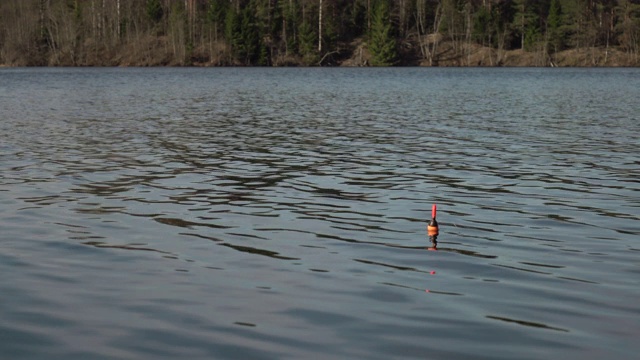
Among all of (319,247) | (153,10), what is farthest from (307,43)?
(319,247)

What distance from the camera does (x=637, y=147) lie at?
2511 cm

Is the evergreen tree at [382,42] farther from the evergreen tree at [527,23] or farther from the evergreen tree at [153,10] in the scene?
the evergreen tree at [153,10]

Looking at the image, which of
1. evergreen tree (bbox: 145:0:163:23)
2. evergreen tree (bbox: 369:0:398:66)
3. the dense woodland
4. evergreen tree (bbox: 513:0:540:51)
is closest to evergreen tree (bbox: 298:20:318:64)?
the dense woodland

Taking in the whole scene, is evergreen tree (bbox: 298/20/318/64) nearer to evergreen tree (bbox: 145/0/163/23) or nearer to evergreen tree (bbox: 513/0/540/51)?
evergreen tree (bbox: 145/0/163/23)

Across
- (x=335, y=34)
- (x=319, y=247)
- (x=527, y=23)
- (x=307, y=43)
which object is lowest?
(x=319, y=247)

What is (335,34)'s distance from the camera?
5394 inches

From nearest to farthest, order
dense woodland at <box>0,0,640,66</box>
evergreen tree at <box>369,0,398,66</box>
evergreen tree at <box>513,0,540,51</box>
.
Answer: evergreen tree at <box>369,0,398,66</box>
dense woodland at <box>0,0,640,66</box>
evergreen tree at <box>513,0,540,51</box>

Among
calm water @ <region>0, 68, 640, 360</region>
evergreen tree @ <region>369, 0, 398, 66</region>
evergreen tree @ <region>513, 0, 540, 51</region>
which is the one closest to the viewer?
Result: calm water @ <region>0, 68, 640, 360</region>

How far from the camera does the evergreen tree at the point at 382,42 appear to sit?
428ft

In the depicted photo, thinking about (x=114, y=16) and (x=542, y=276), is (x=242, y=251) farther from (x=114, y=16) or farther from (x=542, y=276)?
(x=114, y=16)

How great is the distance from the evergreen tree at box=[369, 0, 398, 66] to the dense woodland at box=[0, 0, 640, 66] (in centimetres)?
14

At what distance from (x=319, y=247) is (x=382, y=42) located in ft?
394

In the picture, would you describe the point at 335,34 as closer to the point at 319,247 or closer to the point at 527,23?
the point at 527,23

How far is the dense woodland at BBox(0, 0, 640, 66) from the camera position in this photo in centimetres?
13250
